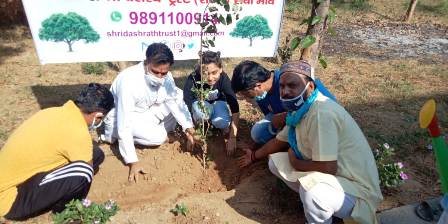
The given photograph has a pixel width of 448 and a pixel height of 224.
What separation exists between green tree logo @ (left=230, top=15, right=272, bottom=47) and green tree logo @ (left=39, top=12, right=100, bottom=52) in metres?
1.60

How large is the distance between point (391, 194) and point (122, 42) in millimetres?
3055

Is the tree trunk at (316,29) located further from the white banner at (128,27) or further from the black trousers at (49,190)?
the black trousers at (49,190)

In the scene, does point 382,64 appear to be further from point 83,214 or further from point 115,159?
point 83,214

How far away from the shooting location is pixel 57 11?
12.2ft

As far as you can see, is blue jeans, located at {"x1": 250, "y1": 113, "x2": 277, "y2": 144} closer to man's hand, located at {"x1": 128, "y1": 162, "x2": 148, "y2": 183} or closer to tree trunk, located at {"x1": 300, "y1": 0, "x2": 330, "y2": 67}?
tree trunk, located at {"x1": 300, "y1": 0, "x2": 330, "y2": 67}

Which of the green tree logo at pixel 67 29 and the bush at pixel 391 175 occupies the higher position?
the green tree logo at pixel 67 29

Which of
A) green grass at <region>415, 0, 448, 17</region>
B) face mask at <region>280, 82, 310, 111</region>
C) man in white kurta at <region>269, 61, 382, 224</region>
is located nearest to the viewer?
man in white kurta at <region>269, 61, 382, 224</region>

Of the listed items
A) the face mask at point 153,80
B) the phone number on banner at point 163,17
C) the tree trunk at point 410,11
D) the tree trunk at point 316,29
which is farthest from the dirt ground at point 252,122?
the phone number on banner at point 163,17

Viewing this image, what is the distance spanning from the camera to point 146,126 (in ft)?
12.4

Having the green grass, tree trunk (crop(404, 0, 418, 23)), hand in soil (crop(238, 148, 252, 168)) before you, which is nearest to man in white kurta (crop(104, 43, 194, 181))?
hand in soil (crop(238, 148, 252, 168))

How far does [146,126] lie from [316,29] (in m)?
1.90

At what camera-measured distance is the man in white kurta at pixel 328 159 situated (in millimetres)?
2430

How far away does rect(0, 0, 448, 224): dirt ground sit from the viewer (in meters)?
3.07

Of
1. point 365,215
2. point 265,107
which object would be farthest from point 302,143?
point 265,107
